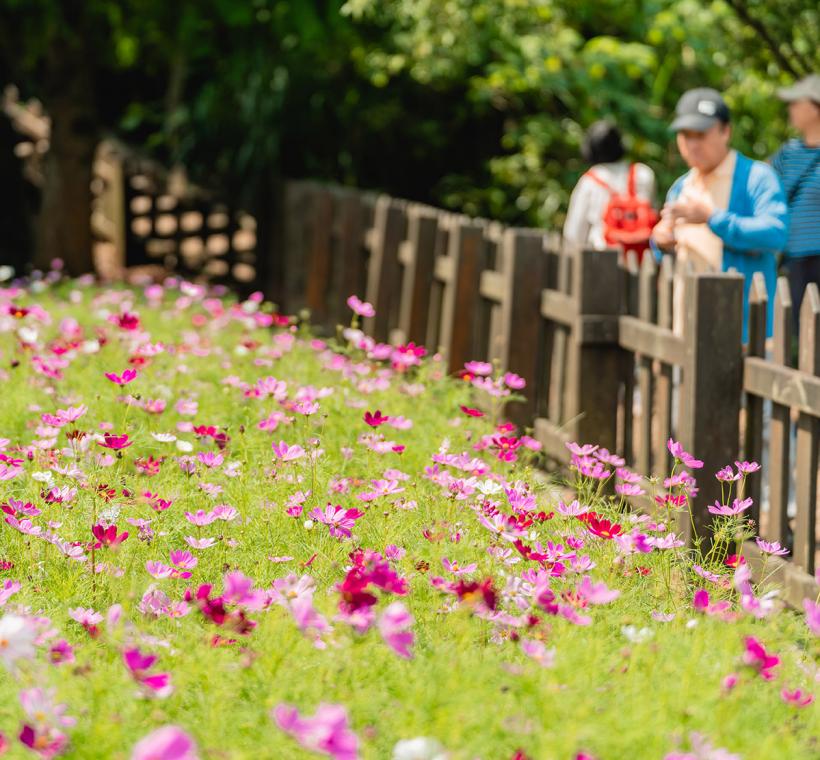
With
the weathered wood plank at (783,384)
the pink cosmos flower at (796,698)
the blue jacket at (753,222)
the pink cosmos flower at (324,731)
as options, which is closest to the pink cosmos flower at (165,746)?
the pink cosmos flower at (324,731)

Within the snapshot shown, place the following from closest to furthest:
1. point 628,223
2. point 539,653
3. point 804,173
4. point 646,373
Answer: point 539,653, point 646,373, point 804,173, point 628,223

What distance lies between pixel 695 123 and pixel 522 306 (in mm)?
1246

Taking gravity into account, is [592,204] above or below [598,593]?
above

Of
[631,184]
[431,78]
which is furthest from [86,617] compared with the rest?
[431,78]

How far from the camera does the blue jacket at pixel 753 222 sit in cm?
464

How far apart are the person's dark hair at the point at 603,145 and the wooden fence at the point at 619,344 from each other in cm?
63

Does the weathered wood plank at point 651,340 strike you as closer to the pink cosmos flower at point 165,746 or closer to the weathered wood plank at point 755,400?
the weathered wood plank at point 755,400

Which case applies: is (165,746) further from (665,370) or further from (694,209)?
(694,209)

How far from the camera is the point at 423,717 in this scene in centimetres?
214

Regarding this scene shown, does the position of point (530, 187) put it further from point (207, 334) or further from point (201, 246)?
point (207, 334)

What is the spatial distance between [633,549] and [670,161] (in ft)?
25.1

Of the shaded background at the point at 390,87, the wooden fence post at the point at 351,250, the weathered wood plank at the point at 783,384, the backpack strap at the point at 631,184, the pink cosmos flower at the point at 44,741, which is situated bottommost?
the pink cosmos flower at the point at 44,741

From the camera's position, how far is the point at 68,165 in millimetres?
10352

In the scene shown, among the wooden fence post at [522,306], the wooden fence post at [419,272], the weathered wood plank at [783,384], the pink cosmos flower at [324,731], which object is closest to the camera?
the pink cosmos flower at [324,731]
